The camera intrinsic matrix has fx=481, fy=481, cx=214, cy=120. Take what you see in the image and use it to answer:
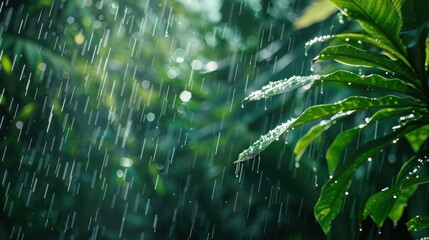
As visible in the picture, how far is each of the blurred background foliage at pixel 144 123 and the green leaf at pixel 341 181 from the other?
1.02 m

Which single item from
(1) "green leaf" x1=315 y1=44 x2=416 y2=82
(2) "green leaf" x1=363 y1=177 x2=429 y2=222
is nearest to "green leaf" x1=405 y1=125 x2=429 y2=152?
(2) "green leaf" x1=363 y1=177 x2=429 y2=222

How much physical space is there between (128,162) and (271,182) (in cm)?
87

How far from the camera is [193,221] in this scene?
8.15 ft

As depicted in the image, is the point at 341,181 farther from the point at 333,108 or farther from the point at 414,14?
the point at 414,14

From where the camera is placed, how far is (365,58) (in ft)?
2.74

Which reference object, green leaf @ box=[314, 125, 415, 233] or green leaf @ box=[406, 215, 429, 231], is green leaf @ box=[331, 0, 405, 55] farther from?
green leaf @ box=[406, 215, 429, 231]

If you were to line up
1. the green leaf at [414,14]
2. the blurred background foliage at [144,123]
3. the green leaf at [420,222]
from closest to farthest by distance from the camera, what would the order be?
1. the green leaf at [414,14]
2. the green leaf at [420,222]
3. the blurred background foliage at [144,123]

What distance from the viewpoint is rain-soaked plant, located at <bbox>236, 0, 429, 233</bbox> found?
764 millimetres

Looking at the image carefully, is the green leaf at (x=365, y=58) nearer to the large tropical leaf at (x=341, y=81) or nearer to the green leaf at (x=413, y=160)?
the large tropical leaf at (x=341, y=81)

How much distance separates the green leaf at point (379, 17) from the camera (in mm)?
766

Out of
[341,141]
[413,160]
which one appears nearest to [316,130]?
[341,141]

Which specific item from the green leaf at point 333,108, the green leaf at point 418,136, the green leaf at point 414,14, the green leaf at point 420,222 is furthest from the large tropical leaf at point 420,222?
the green leaf at point 414,14

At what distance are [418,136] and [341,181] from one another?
0.70 feet

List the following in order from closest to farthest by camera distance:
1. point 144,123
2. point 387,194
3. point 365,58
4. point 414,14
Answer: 1. point 414,14
2. point 365,58
3. point 387,194
4. point 144,123
